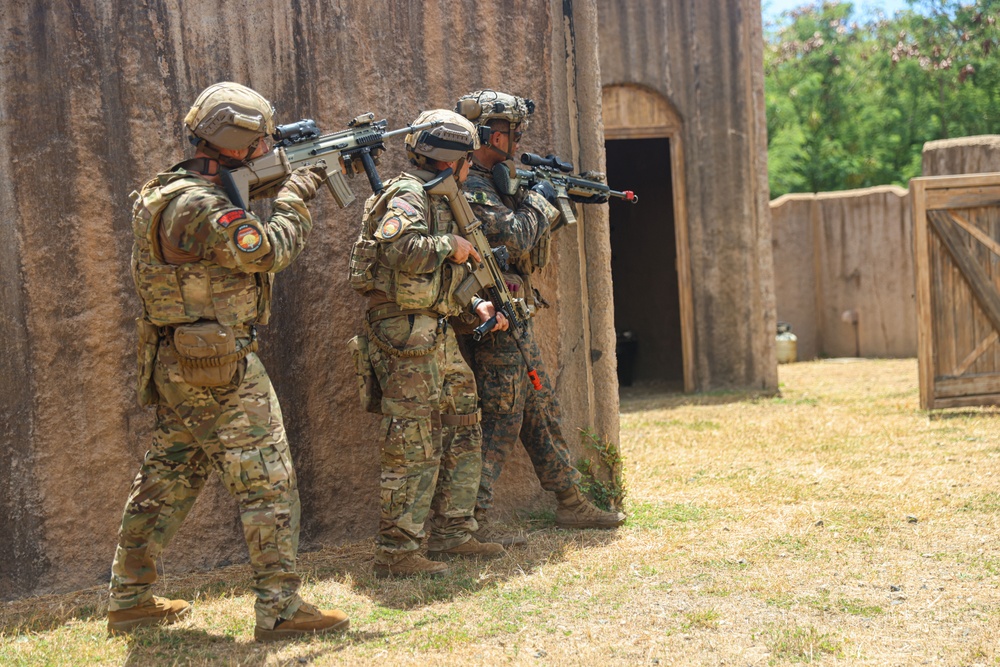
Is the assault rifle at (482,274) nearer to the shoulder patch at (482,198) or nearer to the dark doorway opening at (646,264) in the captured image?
the shoulder patch at (482,198)

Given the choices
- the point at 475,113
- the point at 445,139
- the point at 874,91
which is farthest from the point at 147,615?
the point at 874,91

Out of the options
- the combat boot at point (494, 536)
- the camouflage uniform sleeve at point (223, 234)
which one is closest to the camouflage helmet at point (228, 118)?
the camouflage uniform sleeve at point (223, 234)

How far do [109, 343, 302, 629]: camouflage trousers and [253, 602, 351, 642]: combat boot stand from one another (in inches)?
1.1

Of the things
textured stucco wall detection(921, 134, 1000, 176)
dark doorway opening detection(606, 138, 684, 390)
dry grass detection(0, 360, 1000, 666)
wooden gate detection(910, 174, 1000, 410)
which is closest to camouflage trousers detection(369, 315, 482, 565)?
dry grass detection(0, 360, 1000, 666)

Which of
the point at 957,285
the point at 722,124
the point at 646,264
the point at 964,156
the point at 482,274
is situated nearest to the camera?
the point at 482,274

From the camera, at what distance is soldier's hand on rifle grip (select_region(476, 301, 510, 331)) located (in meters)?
4.91

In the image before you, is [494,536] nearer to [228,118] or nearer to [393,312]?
[393,312]

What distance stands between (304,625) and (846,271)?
11.5 metres

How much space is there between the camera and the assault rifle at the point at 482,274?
4.82 meters

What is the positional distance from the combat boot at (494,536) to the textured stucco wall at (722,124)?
580 cm

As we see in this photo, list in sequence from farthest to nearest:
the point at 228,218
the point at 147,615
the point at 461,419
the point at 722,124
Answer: the point at 722,124 → the point at 461,419 → the point at 147,615 → the point at 228,218

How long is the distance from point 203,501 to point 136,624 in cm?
96

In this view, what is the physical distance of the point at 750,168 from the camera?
10648 mm

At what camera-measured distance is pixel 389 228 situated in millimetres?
4516
